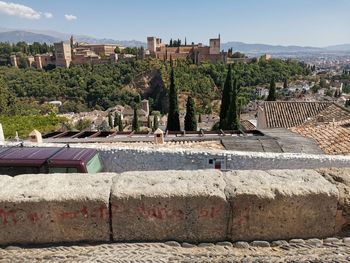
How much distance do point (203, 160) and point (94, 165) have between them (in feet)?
9.04

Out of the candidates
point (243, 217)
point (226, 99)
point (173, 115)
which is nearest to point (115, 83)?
point (173, 115)

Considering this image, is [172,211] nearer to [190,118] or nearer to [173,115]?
[173,115]

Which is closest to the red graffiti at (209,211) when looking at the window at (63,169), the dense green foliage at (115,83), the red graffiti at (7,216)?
the red graffiti at (7,216)

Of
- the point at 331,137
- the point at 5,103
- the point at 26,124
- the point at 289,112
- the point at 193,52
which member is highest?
the point at 193,52

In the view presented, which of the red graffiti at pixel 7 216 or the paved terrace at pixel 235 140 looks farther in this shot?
the paved terrace at pixel 235 140

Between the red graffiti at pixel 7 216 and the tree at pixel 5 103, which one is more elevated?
the red graffiti at pixel 7 216

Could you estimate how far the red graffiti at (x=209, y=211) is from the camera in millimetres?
2498

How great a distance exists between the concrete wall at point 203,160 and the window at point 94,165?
36 cm

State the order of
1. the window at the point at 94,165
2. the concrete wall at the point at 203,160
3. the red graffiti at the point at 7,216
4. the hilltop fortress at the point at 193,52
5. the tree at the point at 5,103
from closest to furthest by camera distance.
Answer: the red graffiti at the point at 7,216 → the window at the point at 94,165 → the concrete wall at the point at 203,160 → the tree at the point at 5,103 → the hilltop fortress at the point at 193,52

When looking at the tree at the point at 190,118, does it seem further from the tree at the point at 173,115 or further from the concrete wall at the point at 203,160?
the concrete wall at the point at 203,160

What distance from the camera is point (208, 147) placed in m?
9.56

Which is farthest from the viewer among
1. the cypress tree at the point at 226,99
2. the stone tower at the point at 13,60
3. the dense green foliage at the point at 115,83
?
the stone tower at the point at 13,60

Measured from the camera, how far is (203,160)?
7.98m

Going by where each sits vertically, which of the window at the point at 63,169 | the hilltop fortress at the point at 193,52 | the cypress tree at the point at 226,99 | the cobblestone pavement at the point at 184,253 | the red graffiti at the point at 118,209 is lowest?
the cypress tree at the point at 226,99
